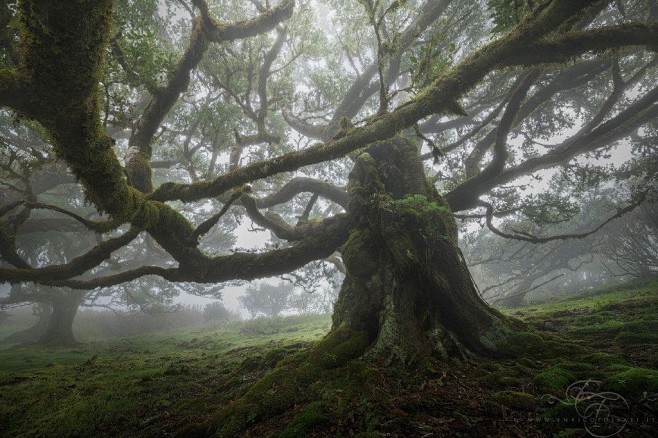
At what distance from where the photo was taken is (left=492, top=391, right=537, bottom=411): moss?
3.06 metres

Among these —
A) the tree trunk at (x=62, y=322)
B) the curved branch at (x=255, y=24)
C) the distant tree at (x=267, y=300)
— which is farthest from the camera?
the distant tree at (x=267, y=300)

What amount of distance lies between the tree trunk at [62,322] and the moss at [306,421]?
2084cm

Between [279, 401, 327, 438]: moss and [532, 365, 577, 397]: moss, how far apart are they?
8.17ft

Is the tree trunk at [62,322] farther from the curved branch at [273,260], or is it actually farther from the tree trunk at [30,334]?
the curved branch at [273,260]

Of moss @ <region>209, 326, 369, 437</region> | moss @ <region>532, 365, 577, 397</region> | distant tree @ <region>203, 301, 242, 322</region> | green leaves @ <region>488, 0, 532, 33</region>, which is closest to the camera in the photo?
moss @ <region>532, 365, 577, 397</region>

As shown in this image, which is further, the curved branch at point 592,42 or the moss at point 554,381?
the curved branch at point 592,42

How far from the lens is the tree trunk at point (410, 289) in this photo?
5.03 metres

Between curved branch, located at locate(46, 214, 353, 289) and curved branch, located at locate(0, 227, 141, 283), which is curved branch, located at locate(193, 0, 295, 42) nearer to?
curved branch, located at locate(0, 227, 141, 283)

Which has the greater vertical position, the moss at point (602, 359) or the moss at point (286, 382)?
the moss at point (286, 382)

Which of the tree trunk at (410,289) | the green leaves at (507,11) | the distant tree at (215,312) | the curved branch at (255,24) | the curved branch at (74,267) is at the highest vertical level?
the curved branch at (255,24)

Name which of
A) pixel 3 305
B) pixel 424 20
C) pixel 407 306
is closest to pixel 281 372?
pixel 407 306

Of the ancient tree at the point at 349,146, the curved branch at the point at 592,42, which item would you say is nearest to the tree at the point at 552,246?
the ancient tree at the point at 349,146

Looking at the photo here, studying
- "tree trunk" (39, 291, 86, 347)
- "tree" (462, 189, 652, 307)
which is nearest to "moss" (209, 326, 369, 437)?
"tree" (462, 189, 652, 307)

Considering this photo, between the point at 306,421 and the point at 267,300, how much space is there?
39.9m
